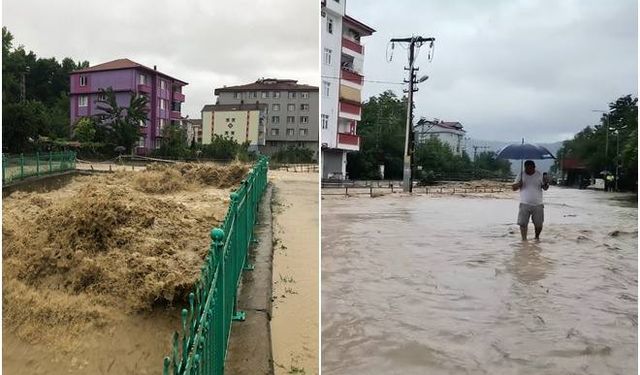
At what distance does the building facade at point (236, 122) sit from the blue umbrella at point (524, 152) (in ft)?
59.0

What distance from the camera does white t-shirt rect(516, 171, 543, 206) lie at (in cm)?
515

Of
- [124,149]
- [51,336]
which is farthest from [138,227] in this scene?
[124,149]

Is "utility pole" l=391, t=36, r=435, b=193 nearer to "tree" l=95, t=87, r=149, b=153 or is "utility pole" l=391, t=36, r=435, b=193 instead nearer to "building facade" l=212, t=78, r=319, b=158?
"building facade" l=212, t=78, r=319, b=158

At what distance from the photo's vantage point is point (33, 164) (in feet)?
36.3

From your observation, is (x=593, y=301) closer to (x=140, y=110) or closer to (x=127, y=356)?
(x=127, y=356)

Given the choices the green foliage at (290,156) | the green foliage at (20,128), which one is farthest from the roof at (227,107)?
the green foliage at (20,128)

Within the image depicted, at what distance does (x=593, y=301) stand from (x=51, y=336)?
3.30 metres

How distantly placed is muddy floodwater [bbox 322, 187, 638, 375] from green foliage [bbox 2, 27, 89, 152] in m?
4.48

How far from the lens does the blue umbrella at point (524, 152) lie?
5867 millimetres

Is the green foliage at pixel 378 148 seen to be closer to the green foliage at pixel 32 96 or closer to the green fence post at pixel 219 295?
the green foliage at pixel 32 96

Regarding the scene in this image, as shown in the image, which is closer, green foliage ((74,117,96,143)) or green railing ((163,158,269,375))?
green railing ((163,158,269,375))

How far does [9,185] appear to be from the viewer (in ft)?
33.3

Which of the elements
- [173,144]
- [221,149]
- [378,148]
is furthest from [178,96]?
[378,148]

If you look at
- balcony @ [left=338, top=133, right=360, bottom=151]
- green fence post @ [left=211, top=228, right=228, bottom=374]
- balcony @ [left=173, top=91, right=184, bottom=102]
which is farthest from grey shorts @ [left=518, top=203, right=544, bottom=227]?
balcony @ [left=173, top=91, right=184, bottom=102]
